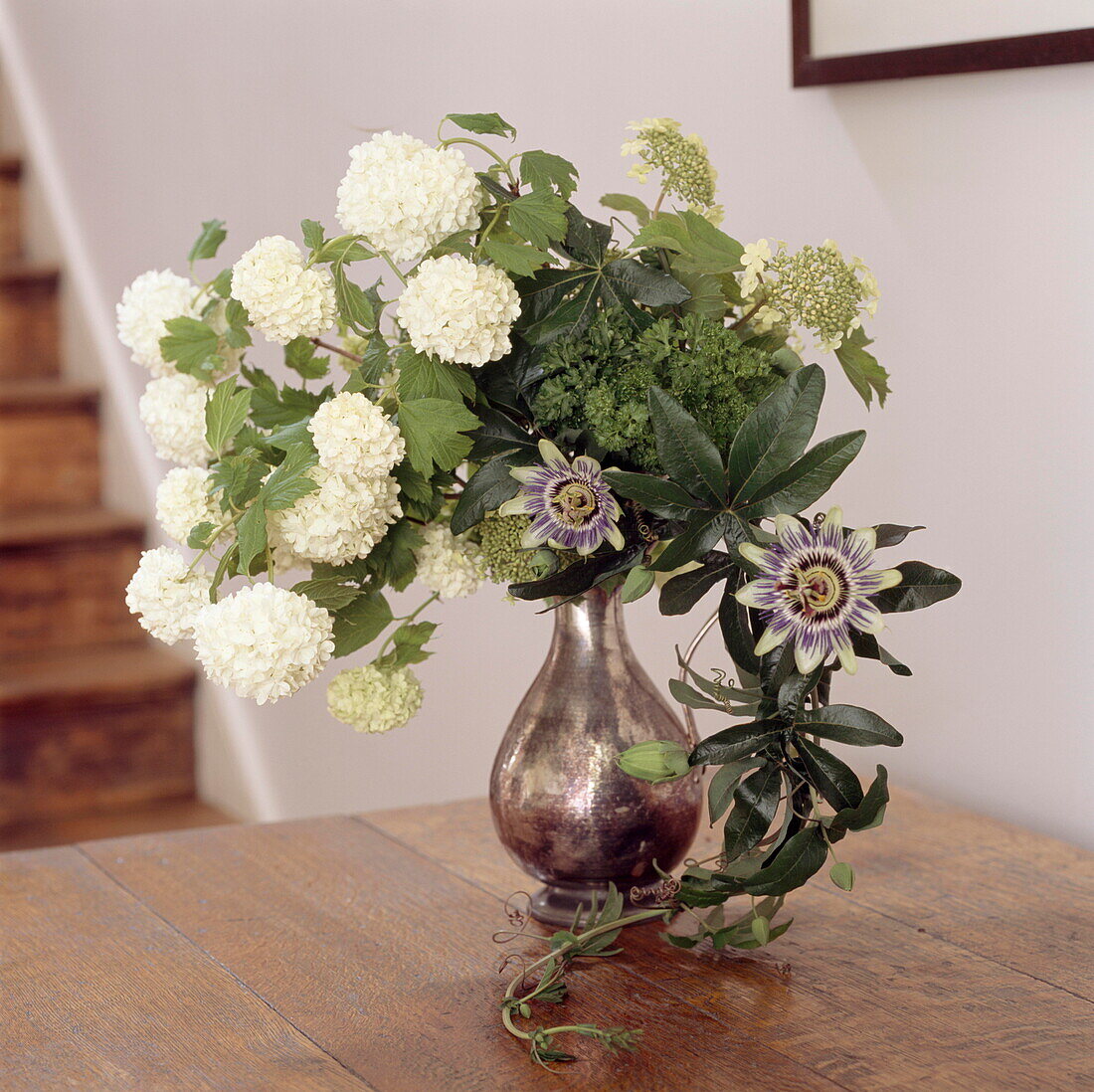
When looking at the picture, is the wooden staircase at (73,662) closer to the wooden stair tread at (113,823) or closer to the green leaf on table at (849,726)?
the wooden stair tread at (113,823)

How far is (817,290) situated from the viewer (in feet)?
2.53

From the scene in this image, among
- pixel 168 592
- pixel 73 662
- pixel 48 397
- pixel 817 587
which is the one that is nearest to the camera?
pixel 817 587

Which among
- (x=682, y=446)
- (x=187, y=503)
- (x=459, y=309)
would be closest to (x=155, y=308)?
(x=187, y=503)

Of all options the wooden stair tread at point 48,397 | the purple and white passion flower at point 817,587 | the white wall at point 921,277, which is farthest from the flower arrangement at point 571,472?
the wooden stair tread at point 48,397

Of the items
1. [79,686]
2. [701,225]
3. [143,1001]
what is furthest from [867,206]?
[79,686]

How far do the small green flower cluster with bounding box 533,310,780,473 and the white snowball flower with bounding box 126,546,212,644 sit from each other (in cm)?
22

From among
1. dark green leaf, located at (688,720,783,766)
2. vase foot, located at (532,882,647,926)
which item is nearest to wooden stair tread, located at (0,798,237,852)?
vase foot, located at (532,882,647,926)

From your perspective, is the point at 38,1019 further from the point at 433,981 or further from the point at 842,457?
the point at 842,457

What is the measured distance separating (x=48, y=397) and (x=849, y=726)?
1.85 metres

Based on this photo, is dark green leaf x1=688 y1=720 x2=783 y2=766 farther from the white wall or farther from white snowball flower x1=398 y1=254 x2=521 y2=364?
the white wall

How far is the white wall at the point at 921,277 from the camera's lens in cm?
98

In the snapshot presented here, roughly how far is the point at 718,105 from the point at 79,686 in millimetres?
1237

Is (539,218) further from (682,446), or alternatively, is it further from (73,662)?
(73,662)

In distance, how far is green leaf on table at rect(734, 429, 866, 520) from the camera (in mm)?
704
